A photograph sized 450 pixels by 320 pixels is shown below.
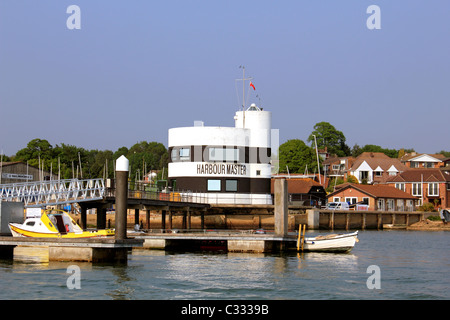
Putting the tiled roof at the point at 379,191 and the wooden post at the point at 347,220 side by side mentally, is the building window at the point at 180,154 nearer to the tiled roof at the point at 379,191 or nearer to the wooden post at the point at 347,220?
the wooden post at the point at 347,220

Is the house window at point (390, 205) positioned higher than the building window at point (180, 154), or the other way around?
the building window at point (180, 154)

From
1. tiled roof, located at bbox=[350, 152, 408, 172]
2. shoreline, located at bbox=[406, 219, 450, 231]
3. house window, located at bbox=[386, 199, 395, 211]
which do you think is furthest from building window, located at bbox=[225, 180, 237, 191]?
tiled roof, located at bbox=[350, 152, 408, 172]

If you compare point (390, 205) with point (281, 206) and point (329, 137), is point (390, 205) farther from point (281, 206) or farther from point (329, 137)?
point (329, 137)

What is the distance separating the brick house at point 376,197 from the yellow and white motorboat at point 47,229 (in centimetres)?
6400

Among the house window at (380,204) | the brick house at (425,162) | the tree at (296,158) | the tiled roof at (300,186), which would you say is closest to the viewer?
the house window at (380,204)

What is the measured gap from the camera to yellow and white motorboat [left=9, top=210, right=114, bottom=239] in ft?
137

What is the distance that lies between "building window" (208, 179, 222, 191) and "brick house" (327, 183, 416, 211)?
3643cm

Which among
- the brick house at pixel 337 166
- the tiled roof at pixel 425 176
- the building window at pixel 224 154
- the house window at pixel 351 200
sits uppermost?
the brick house at pixel 337 166

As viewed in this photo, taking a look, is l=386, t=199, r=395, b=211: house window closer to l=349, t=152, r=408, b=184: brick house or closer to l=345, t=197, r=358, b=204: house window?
l=345, t=197, r=358, b=204: house window

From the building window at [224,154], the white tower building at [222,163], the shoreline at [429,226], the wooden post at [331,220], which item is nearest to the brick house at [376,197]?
the shoreline at [429,226]

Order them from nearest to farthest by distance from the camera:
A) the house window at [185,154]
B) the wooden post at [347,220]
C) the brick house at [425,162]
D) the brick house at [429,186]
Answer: the house window at [185,154] → the wooden post at [347,220] → the brick house at [429,186] → the brick house at [425,162]

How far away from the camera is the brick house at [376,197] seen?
3922 inches

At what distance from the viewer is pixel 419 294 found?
29.5 meters
